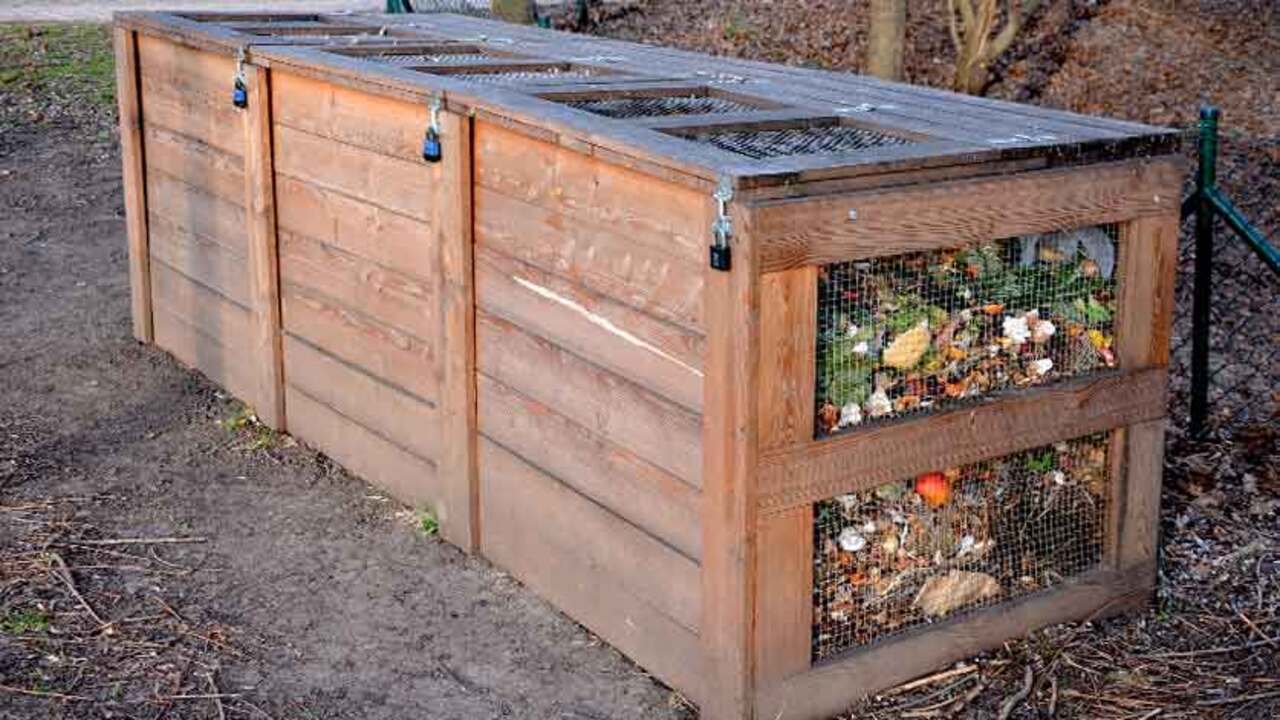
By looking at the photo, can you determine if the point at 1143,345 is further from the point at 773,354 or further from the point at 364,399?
the point at 364,399

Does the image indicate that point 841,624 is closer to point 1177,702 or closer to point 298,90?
point 1177,702

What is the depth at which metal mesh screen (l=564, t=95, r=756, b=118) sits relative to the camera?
5.24 meters

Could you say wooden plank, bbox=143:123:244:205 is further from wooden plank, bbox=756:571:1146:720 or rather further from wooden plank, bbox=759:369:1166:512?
wooden plank, bbox=756:571:1146:720

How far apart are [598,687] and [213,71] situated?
334 centimetres

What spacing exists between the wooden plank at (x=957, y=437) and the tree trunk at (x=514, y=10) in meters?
9.75

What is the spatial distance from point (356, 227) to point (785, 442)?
7.69 ft

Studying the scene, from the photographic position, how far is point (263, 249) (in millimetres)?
6492

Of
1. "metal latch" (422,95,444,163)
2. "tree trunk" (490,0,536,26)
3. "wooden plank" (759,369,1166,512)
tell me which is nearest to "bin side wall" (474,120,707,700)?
"metal latch" (422,95,444,163)

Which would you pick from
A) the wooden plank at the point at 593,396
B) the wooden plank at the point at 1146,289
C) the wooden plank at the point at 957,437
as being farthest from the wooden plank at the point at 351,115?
the wooden plank at the point at 1146,289

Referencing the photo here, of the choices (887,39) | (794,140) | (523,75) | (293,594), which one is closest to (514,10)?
(887,39)

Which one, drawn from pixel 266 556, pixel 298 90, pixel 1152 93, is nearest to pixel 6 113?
pixel 298 90

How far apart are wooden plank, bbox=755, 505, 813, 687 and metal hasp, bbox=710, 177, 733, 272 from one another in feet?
2.04

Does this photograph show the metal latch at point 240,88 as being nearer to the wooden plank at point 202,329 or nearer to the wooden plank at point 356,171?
the wooden plank at point 356,171

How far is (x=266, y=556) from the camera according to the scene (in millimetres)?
5508
